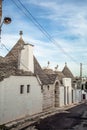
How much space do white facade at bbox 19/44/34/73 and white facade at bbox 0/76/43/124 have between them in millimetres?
2068

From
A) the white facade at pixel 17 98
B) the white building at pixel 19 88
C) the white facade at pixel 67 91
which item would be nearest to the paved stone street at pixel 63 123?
the white facade at pixel 17 98

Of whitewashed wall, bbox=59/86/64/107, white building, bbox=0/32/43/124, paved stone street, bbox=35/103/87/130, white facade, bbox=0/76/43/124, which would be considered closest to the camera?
paved stone street, bbox=35/103/87/130

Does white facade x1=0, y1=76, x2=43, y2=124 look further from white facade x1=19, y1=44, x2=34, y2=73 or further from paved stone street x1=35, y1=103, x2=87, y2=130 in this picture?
paved stone street x1=35, y1=103, x2=87, y2=130

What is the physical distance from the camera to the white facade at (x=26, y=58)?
32.4m

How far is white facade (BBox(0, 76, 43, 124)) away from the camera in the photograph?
75.5 ft

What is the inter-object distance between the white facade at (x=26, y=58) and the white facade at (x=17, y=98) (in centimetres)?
207

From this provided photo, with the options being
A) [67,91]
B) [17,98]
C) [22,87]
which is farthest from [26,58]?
[67,91]

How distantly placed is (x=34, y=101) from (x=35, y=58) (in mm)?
11111

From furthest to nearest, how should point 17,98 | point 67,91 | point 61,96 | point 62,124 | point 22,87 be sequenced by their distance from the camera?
point 67,91, point 61,96, point 22,87, point 17,98, point 62,124

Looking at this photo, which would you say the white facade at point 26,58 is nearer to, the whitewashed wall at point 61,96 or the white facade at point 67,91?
the whitewashed wall at point 61,96

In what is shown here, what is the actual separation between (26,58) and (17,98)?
26.4ft

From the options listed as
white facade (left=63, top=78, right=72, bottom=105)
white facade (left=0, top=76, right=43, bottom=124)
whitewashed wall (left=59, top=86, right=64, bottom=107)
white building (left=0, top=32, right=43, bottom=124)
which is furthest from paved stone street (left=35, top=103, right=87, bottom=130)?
white facade (left=63, top=78, right=72, bottom=105)

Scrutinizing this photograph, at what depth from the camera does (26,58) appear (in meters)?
33.0

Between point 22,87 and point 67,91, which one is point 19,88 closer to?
point 22,87
